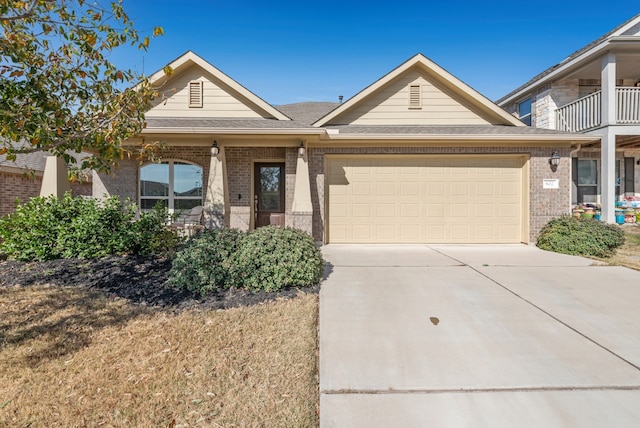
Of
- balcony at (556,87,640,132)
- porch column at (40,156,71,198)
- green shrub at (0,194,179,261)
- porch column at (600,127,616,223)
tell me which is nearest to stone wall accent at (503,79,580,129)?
balcony at (556,87,640,132)

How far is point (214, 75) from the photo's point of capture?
9641mm

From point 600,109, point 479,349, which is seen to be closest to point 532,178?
point 600,109

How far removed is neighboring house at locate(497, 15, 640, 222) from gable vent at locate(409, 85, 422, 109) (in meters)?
5.71

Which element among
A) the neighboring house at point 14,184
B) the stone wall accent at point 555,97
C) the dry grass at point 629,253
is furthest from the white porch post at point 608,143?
the neighboring house at point 14,184

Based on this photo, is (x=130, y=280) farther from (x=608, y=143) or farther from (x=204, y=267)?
(x=608, y=143)

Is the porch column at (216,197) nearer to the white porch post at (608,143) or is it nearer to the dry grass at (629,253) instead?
the dry grass at (629,253)

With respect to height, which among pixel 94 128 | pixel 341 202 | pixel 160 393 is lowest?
pixel 160 393

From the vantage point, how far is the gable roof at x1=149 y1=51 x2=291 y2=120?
948 centimetres

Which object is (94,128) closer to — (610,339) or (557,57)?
(610,339)

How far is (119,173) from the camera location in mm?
9648

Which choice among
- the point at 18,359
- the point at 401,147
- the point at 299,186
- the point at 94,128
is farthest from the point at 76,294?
the point at 401,147

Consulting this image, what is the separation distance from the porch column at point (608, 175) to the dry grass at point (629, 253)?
2.70ft

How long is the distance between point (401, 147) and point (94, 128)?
24.8 feet

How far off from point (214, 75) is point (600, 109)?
1266cm
